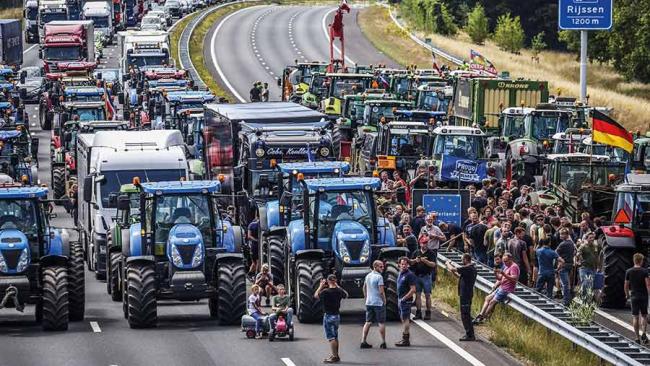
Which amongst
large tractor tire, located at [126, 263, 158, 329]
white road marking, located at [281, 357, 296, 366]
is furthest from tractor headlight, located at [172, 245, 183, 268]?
white road marking, located at [281, 357, 296, 366]

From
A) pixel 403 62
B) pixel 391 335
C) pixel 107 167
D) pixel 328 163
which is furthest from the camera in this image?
pixel 403 62

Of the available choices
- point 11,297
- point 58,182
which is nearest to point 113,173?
point 11,297

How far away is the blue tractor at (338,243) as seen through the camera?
96.7 feet

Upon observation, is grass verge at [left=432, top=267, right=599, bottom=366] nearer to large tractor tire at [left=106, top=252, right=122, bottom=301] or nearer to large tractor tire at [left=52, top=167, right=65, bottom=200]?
large tractor tire at [left=106, top=252, right=122, bottom=301]

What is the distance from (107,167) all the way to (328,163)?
6.08 meters

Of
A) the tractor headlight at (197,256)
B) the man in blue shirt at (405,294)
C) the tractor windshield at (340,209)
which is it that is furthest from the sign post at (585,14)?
the man in blue shirt at (405,294)

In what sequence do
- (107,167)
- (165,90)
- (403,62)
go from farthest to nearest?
(403,62) → (165,90) → (107,167)

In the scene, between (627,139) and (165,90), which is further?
(165,90)

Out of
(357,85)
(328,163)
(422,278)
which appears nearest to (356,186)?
(422,278)

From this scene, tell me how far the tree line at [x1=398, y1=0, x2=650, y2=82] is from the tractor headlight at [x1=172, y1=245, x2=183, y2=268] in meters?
65.0

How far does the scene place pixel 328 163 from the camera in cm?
3428

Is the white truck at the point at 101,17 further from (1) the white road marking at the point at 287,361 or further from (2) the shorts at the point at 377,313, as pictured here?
(1) the white road marking at the point at 287,361

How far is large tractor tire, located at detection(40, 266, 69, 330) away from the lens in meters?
29.1

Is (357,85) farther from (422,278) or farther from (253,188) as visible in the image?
(422,278)
